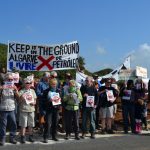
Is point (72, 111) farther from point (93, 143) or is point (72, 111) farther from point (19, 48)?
point (19, 48)

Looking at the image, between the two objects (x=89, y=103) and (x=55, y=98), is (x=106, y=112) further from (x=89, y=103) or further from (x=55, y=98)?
(x=55, y=98)

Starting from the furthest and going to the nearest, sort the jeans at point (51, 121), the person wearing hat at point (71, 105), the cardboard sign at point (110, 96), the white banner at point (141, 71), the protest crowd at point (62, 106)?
the white banner at point (141, 71) < the cardboard sign at point (110, 96) < the person wearing hat at point (71, 105) < the jeans at point (51, 121) < the protest crowd at point (62, 106)

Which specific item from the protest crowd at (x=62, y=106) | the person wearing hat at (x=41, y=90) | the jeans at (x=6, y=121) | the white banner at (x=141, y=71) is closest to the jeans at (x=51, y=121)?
the protest crowd at (x=62, y=106)

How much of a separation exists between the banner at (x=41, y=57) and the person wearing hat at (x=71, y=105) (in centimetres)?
320

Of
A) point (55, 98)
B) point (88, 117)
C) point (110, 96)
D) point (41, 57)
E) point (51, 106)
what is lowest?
point (88, 117)

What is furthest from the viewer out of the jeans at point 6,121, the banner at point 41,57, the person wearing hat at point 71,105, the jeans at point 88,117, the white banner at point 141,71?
the white banner at point 141,71

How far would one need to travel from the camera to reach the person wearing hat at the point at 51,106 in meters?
13.4

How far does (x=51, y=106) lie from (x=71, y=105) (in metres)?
0.79

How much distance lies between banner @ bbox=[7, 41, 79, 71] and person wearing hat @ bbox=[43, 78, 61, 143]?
346cm

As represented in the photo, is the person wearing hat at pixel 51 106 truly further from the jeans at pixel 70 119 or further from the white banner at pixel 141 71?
the white banner at pixel 141 71

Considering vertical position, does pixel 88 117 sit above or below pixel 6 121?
above

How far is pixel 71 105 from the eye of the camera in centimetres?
1399

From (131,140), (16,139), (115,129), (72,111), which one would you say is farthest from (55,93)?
(115,129)

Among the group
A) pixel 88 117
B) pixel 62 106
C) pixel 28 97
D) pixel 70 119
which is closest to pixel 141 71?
pixel 88 117
